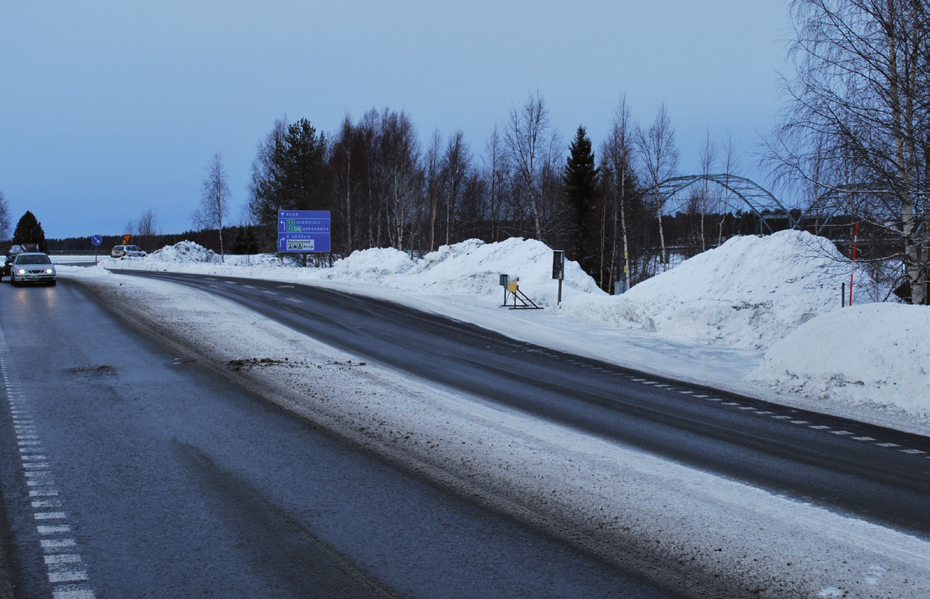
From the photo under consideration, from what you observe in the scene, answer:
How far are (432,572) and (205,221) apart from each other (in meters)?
73.0

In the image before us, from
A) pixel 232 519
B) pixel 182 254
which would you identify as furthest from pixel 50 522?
pixel 182 254

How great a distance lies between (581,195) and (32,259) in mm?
34070

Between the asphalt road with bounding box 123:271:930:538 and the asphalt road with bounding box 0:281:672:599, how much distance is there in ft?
8.54

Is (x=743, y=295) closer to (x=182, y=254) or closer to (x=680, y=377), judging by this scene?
(x=680, y=377)

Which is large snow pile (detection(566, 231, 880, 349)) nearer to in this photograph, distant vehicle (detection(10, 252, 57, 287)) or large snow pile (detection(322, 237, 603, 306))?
large snow pile (detection(322, 237, 603, 306))

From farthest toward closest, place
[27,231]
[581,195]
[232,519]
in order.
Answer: [27,231]
[581,195]
[232,519]

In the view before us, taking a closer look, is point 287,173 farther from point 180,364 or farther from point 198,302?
point 180,364

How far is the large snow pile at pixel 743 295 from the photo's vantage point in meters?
15.2

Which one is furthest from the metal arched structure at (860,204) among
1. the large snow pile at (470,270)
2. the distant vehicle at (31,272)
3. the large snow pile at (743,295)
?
the distant vehicle at (31,272)

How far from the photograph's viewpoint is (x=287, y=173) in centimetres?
5388

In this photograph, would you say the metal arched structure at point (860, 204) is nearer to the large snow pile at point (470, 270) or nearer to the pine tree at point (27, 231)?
the large snow pile at point (470, 270)

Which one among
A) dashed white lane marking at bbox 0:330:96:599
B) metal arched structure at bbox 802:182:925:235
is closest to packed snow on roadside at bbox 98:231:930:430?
metal arched structure at bbox 802:182:925:235

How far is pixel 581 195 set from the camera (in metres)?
46.8

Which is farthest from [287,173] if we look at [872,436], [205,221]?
[872,436]
